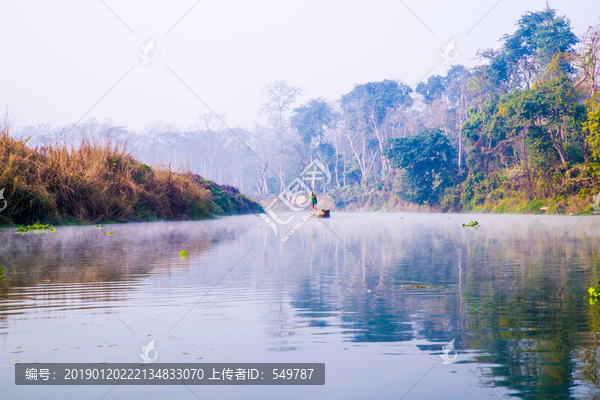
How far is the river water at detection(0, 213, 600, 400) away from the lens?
217 cm

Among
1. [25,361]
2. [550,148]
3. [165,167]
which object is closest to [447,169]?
[550,148]

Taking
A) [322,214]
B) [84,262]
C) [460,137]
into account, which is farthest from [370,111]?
[84,262]

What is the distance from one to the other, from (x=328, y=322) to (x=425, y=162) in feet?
118

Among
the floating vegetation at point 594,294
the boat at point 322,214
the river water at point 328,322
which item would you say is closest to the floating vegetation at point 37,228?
the river water at point 328,322

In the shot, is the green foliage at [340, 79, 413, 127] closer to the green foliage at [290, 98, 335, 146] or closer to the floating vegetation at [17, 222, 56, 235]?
the green foliage at [290, 98, 335, 146]

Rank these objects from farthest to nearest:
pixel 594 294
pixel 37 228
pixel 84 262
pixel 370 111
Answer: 1. pixel 370 111
2. pixel 37 228
3. pixel 84 262
4. pixel 594 294

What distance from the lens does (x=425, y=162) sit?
37.8 metres

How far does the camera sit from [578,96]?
26312mm

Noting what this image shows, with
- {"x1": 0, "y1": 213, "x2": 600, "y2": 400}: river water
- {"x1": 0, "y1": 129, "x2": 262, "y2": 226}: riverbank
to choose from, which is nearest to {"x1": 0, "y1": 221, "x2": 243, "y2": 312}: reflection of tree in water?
{"x1": 0, "y1": 213, "x2": 600, "y2": 400}: river water

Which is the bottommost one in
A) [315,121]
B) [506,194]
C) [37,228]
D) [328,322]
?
[328,322]

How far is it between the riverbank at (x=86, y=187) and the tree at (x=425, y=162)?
19.8 metres

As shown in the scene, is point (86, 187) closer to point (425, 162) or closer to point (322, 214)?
point (322, 214)

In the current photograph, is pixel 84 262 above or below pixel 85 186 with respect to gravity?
below

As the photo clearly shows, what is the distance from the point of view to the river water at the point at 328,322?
2.17 meters
